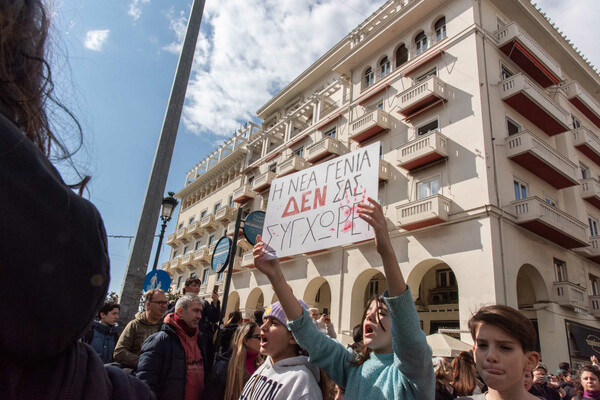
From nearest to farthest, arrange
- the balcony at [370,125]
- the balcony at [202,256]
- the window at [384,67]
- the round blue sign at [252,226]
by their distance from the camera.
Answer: the round blue sign at [252,226] < the balcony at [370,125] < the window at [384,67] < the balcony at [202,256]

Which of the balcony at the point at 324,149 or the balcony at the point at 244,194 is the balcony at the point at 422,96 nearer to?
the balcony at the point at 324,149

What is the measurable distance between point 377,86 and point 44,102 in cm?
2033

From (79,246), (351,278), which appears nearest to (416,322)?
(79,246)

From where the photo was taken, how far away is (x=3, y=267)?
54cm

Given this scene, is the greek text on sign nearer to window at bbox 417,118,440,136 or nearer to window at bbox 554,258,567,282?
window at bbox 417,118,440,136

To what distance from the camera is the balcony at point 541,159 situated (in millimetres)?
14539

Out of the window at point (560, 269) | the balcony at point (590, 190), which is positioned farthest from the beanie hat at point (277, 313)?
the balcony at point (590, 190)

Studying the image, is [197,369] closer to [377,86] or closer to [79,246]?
[79,246]

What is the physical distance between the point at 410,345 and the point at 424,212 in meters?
13.1

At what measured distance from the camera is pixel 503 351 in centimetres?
209

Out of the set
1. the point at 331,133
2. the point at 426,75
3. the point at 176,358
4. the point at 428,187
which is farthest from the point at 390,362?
the point at 331,133

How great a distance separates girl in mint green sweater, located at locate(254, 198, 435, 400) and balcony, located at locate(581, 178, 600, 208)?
19709 millimetres

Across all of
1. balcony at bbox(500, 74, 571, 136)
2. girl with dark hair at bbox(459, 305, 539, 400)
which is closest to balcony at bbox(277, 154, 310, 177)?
balcony at bbox(500, 74, 571, 136)

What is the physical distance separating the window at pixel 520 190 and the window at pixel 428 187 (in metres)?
2.84
